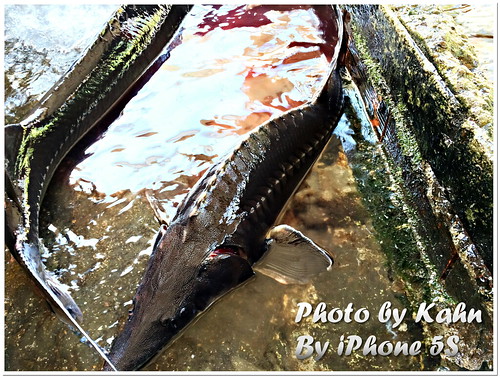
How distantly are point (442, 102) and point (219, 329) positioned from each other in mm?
1613

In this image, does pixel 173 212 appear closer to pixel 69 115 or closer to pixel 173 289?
pixel 173 289

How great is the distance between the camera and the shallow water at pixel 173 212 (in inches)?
89.3

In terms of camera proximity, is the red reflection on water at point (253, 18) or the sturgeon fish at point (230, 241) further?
the red reflection on water at point (253, 18)

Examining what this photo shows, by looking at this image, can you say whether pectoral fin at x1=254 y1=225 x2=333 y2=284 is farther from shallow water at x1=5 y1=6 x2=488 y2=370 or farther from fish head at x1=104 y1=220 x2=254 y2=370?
fish head at x1=104 y1=220 x2=254 y2=370

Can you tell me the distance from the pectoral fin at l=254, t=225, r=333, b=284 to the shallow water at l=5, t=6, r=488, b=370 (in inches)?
1.9

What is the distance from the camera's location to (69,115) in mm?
3383

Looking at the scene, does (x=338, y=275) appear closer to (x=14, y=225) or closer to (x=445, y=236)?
(x=445, y=236)

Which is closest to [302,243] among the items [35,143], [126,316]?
[126,316]

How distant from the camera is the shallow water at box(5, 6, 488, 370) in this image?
227cm

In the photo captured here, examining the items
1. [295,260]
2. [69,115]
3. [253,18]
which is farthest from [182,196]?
[253,18]

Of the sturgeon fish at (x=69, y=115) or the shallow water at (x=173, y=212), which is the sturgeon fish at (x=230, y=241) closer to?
the shallow water at (x=173, y=212)

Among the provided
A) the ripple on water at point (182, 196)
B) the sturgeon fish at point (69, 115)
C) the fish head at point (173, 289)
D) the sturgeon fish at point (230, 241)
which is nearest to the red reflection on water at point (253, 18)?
the ripple on water at point (182, 196)

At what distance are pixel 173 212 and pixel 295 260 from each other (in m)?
0.78

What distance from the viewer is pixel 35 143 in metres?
3.05
